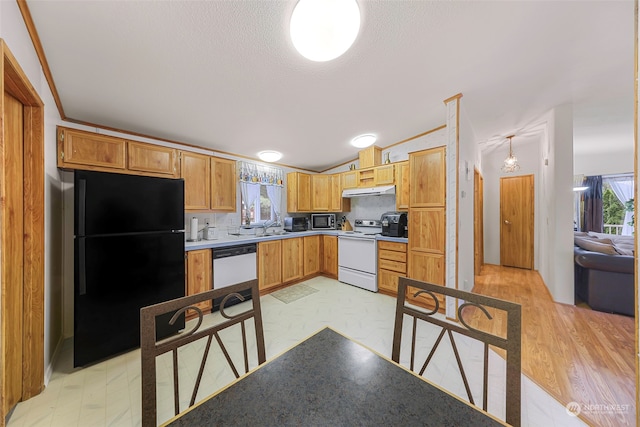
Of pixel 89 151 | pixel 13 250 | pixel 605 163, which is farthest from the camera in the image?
pixel 605 163

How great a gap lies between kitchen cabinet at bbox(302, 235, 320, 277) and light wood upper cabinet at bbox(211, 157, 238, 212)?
138 centimetres

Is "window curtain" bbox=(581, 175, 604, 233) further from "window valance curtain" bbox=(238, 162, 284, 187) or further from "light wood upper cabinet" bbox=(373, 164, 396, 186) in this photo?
"window valance curtain" bbox=(238, 162, 284, 187)

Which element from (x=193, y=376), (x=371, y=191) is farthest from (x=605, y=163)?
(x=193, y=376)

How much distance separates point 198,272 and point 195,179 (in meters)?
1.15

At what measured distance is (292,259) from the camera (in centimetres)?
378

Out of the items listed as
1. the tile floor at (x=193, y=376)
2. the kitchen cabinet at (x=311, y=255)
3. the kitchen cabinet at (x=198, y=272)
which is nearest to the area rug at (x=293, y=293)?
the kitchen cabinet at (x=311, y=255)

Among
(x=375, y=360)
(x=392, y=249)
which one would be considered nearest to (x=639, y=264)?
(x=375, y=360)

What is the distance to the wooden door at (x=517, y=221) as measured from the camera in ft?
15.3

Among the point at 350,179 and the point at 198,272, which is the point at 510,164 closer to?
the point at 350,179

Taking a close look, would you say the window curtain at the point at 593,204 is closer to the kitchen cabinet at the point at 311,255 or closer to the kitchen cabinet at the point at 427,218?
the kitchen cabinet at the point at 427,218

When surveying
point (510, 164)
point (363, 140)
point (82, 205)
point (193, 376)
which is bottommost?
point (193, 376)

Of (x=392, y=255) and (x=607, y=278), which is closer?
(x=607, y=278)

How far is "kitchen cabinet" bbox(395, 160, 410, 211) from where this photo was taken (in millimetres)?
3357

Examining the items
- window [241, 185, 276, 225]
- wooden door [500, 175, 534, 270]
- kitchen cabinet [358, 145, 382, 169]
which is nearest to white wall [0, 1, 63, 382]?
window [241, 185, 276, 225]
